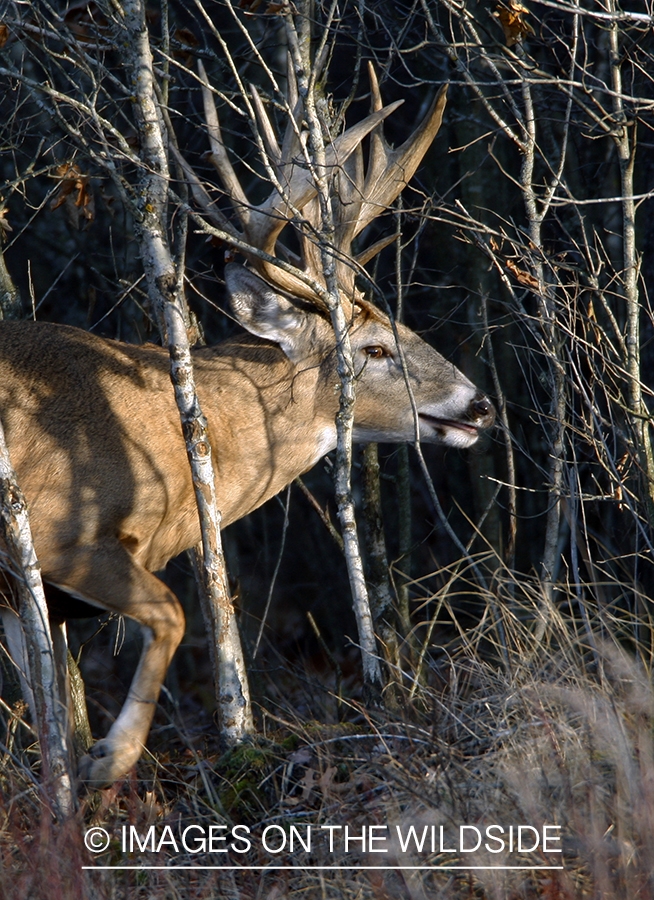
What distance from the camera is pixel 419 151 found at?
17.5 ft

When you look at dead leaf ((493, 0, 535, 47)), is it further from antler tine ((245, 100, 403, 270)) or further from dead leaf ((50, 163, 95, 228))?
dead leaf ((50, 163, 95, 228))

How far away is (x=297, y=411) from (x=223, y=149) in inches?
59.5

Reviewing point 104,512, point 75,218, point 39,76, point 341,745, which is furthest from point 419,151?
point 39,76

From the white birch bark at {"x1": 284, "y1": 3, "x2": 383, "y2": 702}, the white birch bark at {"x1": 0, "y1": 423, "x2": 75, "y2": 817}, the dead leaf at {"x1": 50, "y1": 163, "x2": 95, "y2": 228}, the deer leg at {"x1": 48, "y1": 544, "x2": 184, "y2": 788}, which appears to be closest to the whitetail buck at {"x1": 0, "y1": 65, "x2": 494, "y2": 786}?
the deer leg at {"x1": 48, "y1": 544, "x2": 184, "y2": 788}

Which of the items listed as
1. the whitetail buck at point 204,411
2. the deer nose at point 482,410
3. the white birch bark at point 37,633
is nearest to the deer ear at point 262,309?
the whitetail buck at point 204,411

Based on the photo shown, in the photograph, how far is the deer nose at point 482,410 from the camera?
17.6 ft

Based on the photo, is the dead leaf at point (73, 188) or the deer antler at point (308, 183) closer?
the deer antler at point (308, 183)

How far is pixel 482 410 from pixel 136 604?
2296 mm

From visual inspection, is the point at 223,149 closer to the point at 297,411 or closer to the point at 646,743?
the point at 297,411

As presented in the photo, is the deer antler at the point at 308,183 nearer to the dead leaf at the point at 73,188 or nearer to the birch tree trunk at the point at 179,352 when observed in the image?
the birch tree trunk at the point at 179,352

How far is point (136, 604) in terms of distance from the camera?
174 inches

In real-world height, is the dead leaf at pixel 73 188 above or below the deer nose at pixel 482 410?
above

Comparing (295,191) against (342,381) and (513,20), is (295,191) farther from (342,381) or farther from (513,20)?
(513,20)

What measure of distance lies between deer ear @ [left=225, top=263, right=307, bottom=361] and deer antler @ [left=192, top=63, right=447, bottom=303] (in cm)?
14
